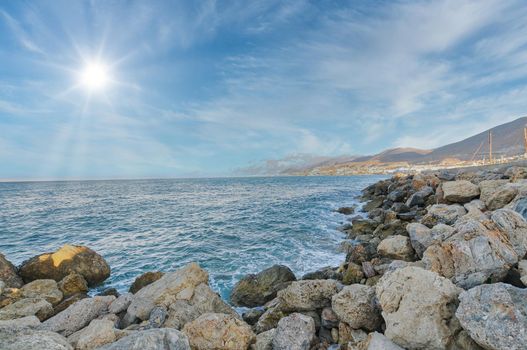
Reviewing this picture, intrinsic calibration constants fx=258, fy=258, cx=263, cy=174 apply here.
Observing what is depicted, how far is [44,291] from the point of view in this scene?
33.9 ft

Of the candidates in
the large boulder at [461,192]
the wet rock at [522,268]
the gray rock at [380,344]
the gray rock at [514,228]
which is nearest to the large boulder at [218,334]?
the gray rock at [380,344]

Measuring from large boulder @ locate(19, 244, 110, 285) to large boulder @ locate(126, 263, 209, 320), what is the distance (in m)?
5.78

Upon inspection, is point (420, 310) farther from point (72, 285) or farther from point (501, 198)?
point (72, 285)

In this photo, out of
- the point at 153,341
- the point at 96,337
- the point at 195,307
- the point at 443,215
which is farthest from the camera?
the point at 443,215

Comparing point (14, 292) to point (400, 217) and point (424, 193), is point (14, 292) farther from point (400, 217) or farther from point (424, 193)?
point (424, 193)

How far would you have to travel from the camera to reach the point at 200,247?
17750 mm

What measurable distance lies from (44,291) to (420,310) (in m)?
13.1

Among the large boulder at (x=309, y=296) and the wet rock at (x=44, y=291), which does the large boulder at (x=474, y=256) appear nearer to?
the large boulder at (x=309, y=296)

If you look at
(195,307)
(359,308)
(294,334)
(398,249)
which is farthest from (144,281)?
(398,249)

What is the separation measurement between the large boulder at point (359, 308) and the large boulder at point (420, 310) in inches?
22.8

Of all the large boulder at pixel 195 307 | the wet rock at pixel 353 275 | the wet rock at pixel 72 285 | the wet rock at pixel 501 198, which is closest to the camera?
the large boulder at pixel 195 307

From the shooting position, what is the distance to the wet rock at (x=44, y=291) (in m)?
9.91

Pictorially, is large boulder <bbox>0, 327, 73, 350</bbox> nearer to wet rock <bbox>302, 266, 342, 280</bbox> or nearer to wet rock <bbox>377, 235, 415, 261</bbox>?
wet rock <bbox>302, 266, 342, 280</bbox>

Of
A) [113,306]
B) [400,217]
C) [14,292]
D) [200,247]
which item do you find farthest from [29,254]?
[400,217]
